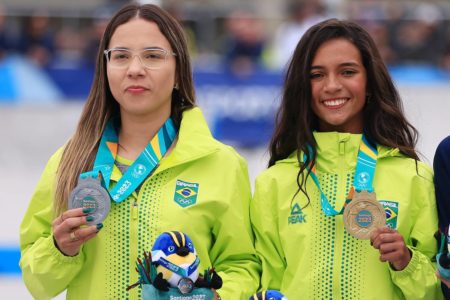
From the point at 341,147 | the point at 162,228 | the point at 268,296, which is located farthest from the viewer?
the point at 341,147

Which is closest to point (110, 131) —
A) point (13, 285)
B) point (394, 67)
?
point (13, 285)

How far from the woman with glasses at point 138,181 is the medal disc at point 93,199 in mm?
44

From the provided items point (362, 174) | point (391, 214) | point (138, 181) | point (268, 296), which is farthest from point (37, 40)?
point (268, 296)

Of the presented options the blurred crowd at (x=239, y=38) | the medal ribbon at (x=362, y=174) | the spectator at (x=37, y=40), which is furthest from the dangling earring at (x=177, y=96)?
the spectator at (x=37, y=40)

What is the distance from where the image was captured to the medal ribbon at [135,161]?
440 cm

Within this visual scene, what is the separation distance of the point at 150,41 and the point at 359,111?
963mm

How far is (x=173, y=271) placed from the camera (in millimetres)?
3930

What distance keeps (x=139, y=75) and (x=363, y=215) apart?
1.08 metres

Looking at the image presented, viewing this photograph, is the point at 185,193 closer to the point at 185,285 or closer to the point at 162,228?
the point at 162,228

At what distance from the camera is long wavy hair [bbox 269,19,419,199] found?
4.65 m

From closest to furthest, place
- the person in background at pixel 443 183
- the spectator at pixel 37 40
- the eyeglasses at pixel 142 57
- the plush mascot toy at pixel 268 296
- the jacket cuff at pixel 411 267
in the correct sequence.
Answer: the plush mascot toy at pixel 268 296
the jacket cuff at pixel 411 267
the person in background at pixel 443 183
the eyeglasses at pixel 142 57
the spectator at pixel 37 40

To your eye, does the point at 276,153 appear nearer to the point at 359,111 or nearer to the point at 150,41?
the point at 359,111

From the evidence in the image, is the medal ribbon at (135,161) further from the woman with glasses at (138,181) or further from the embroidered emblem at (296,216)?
the embroidered emblem at (296,216)

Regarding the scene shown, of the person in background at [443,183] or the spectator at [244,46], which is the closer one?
the person in background at [443,183]
